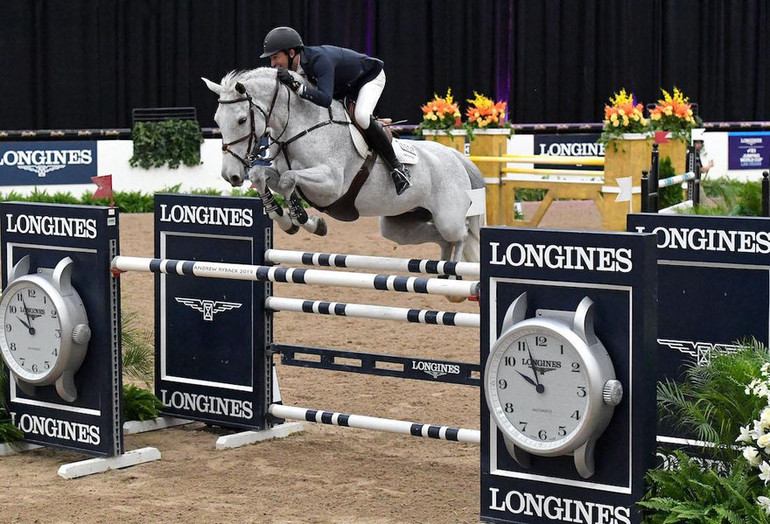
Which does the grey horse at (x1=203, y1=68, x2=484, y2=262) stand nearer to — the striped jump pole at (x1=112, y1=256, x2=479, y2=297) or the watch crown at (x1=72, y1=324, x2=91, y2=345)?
the striped jump pole at (x1=112, y1=256, x2=479, y2=297)

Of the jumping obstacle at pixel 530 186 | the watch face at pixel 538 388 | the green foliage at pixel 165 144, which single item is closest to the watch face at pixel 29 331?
the watch face at pixel 538 388

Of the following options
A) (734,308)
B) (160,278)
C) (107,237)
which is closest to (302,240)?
(160,278)

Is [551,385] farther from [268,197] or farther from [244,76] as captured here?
[244,76]

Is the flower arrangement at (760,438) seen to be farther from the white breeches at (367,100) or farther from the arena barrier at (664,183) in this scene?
the arena barrier at (664,183)

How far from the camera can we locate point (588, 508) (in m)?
3.37

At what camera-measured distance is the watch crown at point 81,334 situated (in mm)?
4566

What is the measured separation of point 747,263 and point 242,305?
88.3 inches

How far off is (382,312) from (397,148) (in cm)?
133

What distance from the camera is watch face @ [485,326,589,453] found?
10.8 ft

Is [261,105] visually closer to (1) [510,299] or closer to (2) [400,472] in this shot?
(2) [400,472]

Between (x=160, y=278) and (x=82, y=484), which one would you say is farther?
(x=160, y=278)

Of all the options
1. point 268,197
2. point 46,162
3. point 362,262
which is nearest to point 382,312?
point 362,262

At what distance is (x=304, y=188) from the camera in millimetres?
5270

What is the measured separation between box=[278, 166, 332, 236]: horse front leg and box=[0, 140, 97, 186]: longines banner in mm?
7872
